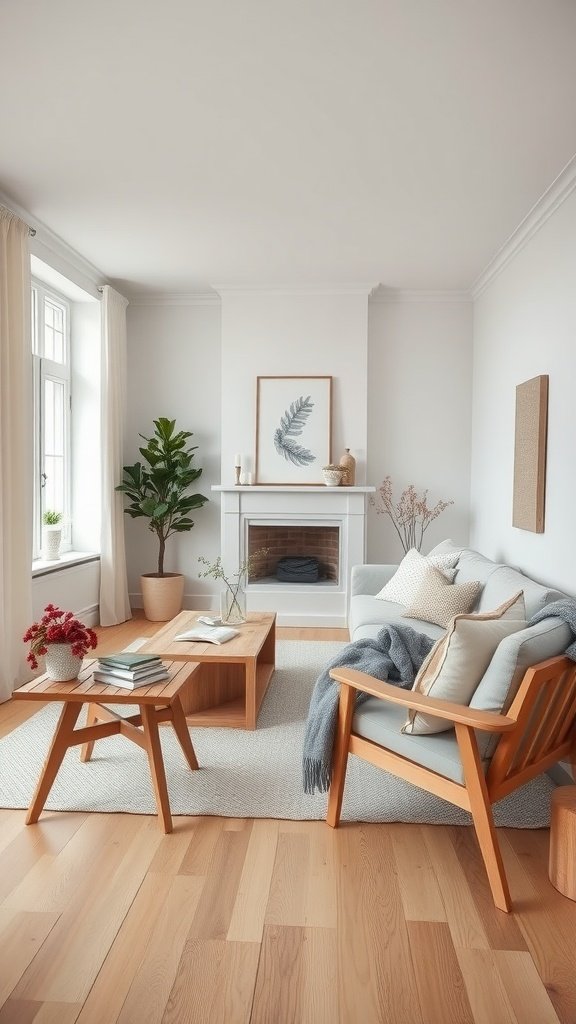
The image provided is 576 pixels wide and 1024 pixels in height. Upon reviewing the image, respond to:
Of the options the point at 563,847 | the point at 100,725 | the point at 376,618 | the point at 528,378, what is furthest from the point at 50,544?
the point at 563,847

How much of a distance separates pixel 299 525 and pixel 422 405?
4.87 feet

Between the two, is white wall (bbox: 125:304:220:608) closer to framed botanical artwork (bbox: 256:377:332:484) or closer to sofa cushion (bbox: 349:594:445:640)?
framed botanical artwork (bbox: 256:377:332:484)

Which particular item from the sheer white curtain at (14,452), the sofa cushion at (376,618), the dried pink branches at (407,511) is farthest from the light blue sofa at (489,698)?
the dried pink branches at (407,511)

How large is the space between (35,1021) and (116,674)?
3.72ft

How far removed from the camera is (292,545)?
6.35 meters

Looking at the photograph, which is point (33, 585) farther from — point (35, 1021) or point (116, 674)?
point (35, 1021)

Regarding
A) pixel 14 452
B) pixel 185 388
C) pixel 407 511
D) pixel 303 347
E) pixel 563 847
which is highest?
pixel 303 347

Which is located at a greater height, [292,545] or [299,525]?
[299,525]

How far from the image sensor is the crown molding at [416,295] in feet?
19.9

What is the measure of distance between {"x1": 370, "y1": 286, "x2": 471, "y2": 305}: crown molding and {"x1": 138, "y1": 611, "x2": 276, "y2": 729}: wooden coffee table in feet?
10.8

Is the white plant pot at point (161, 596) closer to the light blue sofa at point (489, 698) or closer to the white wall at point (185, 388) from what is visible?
the white wall at point (185, 388)

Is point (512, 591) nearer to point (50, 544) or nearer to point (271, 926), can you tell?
point (271, 926)

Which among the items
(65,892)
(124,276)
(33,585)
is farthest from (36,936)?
(124,276)

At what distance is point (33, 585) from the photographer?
15.4 feet
